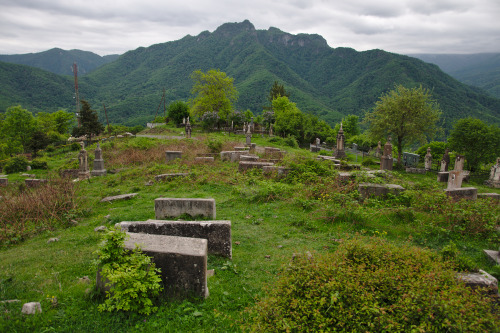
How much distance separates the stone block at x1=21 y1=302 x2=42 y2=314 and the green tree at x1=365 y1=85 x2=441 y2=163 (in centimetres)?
2977

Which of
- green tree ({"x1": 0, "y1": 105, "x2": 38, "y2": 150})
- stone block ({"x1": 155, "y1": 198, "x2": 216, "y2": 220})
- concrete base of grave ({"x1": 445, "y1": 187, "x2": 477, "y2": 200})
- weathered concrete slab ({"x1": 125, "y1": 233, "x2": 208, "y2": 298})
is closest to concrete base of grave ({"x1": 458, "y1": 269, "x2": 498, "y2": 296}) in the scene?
weathered concrete slab ({"x1": 125, "y1": 233, "x2": 208, "y2": 298})

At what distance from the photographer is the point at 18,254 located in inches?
255

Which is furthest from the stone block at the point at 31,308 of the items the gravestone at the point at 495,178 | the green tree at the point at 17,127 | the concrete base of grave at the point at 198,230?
the green tree at the point at 17,127

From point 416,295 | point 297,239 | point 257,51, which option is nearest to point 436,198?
point 297,239

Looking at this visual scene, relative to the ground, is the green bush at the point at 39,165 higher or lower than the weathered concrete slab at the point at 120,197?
lower

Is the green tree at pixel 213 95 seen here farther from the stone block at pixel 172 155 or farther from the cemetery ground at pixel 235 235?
the cemetery ground at pixel 235 235

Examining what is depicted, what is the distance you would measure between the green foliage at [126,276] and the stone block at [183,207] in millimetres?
3416

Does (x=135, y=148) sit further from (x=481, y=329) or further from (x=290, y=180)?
(x=481, y=329)

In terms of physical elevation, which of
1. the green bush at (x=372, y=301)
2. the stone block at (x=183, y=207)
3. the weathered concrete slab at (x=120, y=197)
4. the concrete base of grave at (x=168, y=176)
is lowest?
the weathered concrete slab at (x=120, y=197)

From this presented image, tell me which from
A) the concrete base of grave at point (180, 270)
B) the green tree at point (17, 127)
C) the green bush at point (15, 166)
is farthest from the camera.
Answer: the green tree at point (17, 127)

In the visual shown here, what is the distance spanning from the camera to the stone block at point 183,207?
303 inches

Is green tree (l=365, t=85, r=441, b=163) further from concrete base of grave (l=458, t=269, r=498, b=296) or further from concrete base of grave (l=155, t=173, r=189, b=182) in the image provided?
concrete base of grave (l=458, t=269, r=498, b=296)

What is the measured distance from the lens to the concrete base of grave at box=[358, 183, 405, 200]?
9.48 meters

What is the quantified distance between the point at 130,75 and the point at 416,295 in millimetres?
165549
